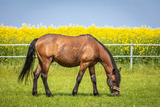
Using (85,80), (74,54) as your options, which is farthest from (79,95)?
(85,80)

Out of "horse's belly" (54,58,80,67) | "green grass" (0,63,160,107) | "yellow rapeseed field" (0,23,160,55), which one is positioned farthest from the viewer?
"yellow rapeseed field" (0,23,160,55)

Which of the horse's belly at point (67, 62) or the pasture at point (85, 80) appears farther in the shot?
the horse's belly at point (67, 62)

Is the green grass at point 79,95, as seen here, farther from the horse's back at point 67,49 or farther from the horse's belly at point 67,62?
the horse's back at point 67,49

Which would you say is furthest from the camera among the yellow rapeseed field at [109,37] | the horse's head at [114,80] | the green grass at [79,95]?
the yellow rapeseed field at [109,37]

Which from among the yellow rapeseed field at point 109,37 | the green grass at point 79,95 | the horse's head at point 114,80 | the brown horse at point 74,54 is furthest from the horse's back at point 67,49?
the yellow rapeseed field at point 109,37

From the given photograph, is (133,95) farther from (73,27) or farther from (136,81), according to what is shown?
(73,27)

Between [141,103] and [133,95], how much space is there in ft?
3.48

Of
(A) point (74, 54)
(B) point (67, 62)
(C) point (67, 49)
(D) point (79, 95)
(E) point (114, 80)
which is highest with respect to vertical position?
(C) point (67, 49)

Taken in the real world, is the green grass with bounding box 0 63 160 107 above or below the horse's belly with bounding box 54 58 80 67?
below

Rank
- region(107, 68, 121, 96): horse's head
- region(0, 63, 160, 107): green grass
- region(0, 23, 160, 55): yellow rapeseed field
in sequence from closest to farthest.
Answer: region(0, 63, 160, 107): green grass, region(107, 68, 121, 96): horse's head, region(0, 23, 160, 55): yellow rapeseed field

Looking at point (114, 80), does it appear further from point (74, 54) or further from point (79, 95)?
point (74, 54)

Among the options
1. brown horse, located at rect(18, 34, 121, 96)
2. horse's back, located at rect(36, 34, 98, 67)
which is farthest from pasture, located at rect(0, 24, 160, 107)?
horse's back, located at rect(36, 34, 98, 67)

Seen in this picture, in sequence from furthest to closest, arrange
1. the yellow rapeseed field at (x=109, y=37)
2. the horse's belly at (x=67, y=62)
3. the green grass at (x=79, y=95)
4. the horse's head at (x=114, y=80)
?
the yellow rapeseed field at (x=109, y=37)
the horse's belly at (x=67, y=62)
the horse's head at (x=114, y=80)
the green grass at (x=79, y=95)

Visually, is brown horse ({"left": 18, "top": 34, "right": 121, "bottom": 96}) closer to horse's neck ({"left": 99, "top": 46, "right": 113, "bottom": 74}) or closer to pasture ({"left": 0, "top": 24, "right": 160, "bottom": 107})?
horse's neck ({"left": 99, "top": 46, "right": 113, "bottom": 74})
